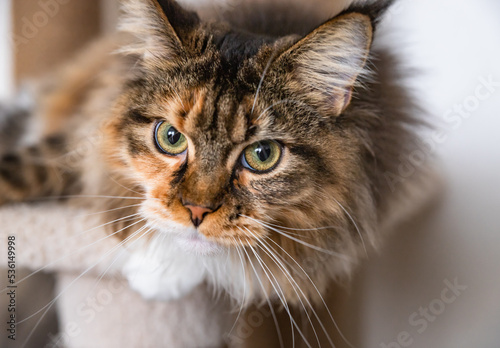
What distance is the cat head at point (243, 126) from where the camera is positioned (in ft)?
2.82

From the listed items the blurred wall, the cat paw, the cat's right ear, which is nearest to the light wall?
the blurred wall

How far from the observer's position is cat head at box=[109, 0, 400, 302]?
860 mm

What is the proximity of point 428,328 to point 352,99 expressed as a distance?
2.08 ft

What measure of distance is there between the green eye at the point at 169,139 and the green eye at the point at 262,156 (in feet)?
0.45

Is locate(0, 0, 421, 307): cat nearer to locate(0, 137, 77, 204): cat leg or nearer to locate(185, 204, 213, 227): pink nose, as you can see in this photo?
locate(185, 204, 213, 227): pink nose

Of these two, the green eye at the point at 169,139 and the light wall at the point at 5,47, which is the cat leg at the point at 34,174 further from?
the green eye at the point at 169,139

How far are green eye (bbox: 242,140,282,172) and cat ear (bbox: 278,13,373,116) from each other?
0.42 feet

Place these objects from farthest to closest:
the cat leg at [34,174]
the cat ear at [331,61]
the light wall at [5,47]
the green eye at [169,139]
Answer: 1. the light wall at [5,47]
2. the cat leg at [34,174]
3. the green eye at [169,139]
4. the cat ear at [331,61]

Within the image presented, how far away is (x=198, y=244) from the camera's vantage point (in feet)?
2.99

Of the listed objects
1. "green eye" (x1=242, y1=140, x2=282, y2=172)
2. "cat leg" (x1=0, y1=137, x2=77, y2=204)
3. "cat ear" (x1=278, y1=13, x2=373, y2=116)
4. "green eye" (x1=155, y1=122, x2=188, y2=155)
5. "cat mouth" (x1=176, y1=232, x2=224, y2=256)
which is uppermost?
"cat ear" (x1=278, y1=13, x2=373, y2=116)

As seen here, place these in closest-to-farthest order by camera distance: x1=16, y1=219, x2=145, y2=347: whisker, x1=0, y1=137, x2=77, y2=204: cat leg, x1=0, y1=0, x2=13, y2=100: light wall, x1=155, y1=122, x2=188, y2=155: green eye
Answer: x1=155, y1=122, x2=188, y2=155: green eye → x1=16, y1=219, x2=145, y2=347: whisker → x1=0, y1=137, x2=77, y2=204: cat leg → x1=0, y1=0, x2=13, y2=100: light wall

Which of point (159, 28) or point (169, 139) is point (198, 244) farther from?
point (159, 28)

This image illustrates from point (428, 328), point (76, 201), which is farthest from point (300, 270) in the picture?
point (76, 201)

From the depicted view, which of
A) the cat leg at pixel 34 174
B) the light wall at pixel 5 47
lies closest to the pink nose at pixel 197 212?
the cat leg at pixel 34 174
